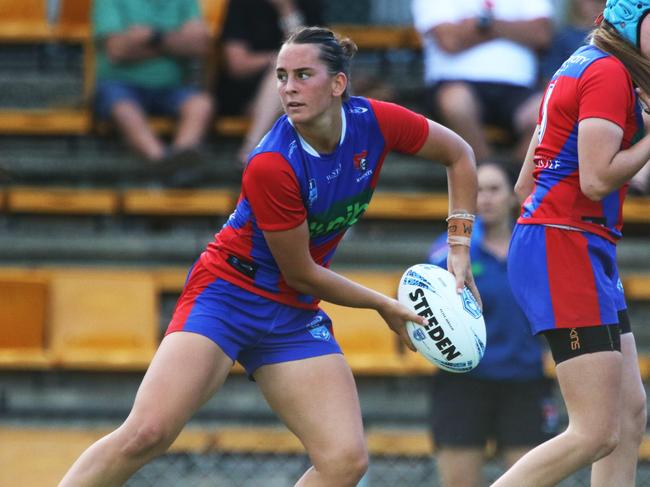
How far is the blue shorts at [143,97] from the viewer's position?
27.9 feet

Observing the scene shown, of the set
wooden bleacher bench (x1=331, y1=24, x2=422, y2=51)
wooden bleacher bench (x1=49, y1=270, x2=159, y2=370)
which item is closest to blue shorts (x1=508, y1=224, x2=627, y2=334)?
wooden bleacher bench (x1=49, y1=270, x2=159, y2=370)

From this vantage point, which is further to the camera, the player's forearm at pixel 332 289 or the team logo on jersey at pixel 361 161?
the team logo on jersey at pixel 361 161

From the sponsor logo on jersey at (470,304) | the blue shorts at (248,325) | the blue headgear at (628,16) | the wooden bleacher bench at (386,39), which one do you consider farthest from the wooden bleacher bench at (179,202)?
the blue headgear at (628,16)

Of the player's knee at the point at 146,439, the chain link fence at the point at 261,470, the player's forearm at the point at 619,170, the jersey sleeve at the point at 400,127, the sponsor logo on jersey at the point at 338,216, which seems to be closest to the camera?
the player's forearm at the point at 619,170

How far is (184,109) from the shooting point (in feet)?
28.1

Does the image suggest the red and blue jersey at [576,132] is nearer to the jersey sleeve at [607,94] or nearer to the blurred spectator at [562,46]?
the jersey sleeve at [607,94]

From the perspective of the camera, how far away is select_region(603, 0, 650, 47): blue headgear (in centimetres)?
440

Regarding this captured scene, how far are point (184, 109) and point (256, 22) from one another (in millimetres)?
747

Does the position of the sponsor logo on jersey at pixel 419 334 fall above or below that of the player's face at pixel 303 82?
below

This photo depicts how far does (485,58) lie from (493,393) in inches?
109

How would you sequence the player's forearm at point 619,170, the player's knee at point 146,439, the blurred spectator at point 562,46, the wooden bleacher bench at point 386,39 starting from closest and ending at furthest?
the player's forearm at point 619,170 → the player's knee at point 146,439 → the blurred spectator at point 562,46 → the wooden bleacher bench at point 386,39

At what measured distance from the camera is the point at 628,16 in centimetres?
444

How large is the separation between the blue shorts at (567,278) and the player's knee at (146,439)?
4.48ft

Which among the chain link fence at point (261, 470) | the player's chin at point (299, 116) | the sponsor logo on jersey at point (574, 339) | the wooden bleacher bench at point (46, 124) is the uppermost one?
the player's chin at point (299, 116)
